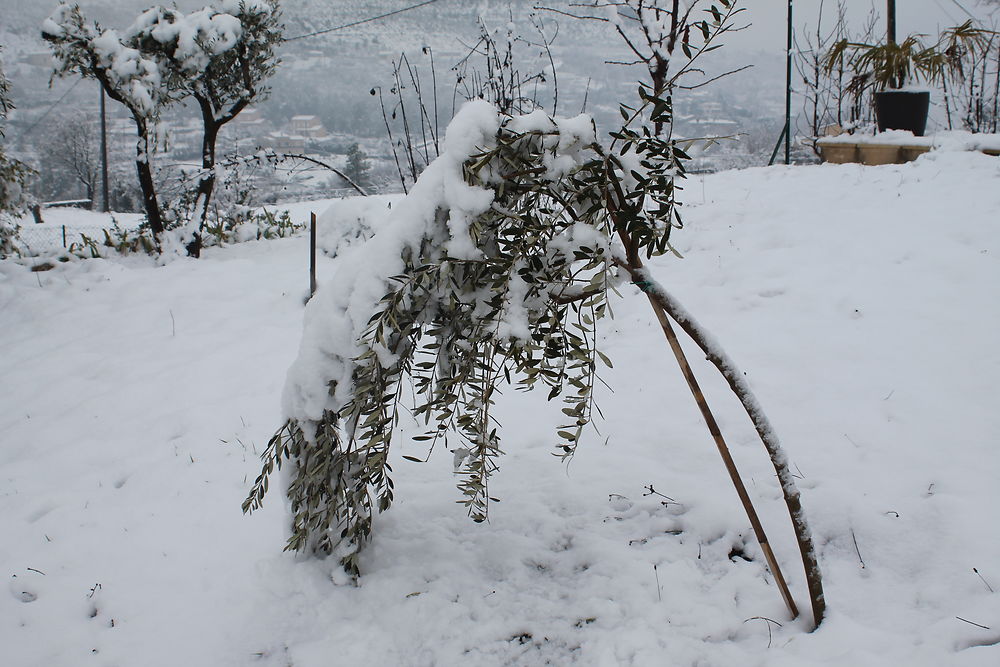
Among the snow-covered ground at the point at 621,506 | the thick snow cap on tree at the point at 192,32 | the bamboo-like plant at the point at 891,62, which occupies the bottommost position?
the snow-covered ground at the point at 621,506

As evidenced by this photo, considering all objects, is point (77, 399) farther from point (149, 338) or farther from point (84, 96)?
point (84, 96)

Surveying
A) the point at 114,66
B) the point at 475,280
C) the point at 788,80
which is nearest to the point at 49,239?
the point at 114,66

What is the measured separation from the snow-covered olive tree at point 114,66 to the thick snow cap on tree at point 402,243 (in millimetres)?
6073

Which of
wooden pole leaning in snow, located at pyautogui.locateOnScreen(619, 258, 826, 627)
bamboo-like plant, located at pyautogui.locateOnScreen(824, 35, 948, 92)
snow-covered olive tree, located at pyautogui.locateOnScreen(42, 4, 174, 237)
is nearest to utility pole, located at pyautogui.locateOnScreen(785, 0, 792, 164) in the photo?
bamboo-like plant, located at pyautogui.locateOnScreen(824, 35, 948, 92)

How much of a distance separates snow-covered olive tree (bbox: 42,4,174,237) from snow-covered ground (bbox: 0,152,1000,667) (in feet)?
11.4

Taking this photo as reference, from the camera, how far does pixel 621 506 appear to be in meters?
2.06

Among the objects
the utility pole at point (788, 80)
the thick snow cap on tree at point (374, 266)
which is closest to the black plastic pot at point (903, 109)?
the utility pole at point (788, 80)

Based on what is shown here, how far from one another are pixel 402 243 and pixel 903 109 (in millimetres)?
7342

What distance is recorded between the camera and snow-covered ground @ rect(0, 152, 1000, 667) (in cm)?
156

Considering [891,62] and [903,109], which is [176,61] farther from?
[903,109]

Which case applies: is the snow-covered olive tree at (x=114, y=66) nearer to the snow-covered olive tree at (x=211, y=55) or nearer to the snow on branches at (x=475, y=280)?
the snow-covered olive tree at (x=211, y=55)

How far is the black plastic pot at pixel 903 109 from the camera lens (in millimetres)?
6453

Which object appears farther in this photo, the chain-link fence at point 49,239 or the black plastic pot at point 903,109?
the chain-link fence at point 49,239

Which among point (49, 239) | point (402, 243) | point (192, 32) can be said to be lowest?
point (49, 239)
